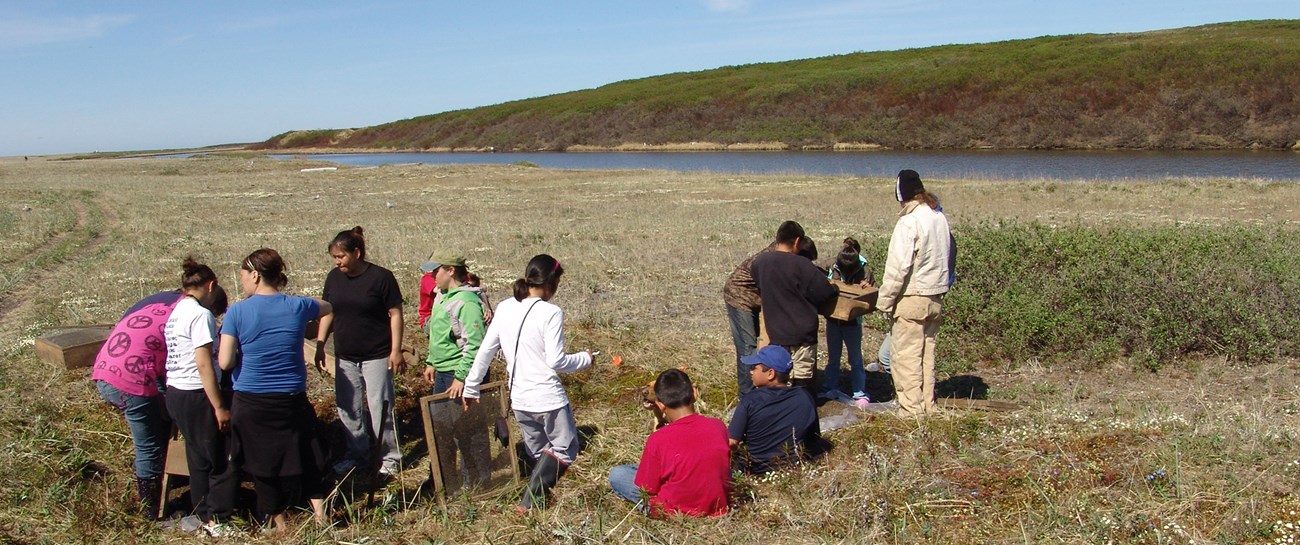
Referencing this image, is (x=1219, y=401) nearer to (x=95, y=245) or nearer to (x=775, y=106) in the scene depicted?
(x=95, y=245)

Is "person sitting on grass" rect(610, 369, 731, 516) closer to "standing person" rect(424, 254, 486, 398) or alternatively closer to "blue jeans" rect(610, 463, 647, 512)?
"blue jeans" rect(610, 463, 647, 512)

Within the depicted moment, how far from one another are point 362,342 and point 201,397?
1.01 metres

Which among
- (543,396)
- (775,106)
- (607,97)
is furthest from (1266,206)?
(607,97)

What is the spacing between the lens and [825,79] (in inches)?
4523

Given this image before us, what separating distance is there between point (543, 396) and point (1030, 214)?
19.1m

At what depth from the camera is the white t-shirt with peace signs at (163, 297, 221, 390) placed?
4.80 m

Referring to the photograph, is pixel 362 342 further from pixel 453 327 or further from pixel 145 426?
pixel 145 426

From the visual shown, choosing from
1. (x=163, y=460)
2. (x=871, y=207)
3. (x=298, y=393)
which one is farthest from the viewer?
(x=871, y=207)

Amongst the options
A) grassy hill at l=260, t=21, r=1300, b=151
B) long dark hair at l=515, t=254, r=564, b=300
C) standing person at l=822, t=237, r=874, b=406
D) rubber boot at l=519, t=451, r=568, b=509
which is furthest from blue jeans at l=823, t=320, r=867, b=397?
grassy hill at l=260, t=21, r=1300, b=151

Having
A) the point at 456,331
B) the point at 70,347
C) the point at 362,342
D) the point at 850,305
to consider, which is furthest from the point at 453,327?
the point at 70,347

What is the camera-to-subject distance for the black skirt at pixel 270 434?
4859 mm

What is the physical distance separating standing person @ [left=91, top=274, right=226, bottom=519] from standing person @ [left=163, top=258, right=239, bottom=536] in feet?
0.53

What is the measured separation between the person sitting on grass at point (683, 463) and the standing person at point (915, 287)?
1.83 m

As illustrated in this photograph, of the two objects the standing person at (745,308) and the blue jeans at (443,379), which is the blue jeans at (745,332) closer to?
the standing person at (745,308)
